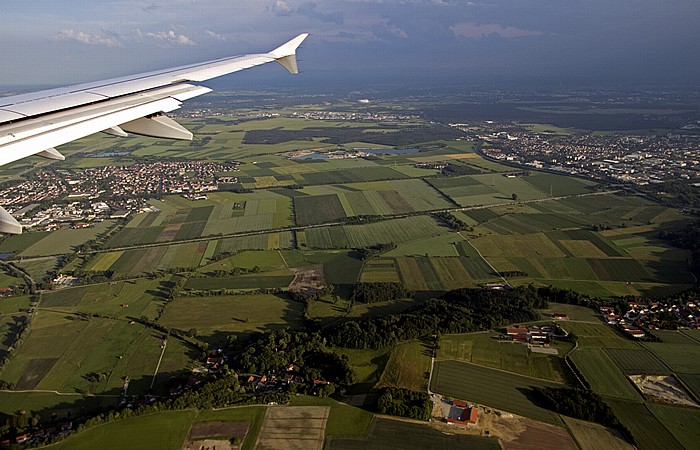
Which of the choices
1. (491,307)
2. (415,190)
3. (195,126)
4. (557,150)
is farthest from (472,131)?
(491,307)

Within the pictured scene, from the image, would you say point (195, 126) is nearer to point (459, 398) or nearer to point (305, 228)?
point (305, 228)

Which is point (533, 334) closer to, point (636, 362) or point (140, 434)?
point (636, 362)

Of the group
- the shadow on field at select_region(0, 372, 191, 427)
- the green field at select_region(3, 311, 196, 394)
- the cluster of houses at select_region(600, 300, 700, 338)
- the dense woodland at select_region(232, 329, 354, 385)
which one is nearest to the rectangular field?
the cluster of houses at select_region(600, 300, 700, 338)

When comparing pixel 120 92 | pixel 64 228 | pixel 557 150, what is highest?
pixel 120 92

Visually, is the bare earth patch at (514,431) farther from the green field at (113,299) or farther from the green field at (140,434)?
the green field at (113,299)

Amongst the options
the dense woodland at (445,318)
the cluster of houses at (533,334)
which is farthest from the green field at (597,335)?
the dense woodland at (445,318)

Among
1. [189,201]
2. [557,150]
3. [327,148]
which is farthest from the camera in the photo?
[327,148]

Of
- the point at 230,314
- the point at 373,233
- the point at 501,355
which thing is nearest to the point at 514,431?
the point at 501,355
